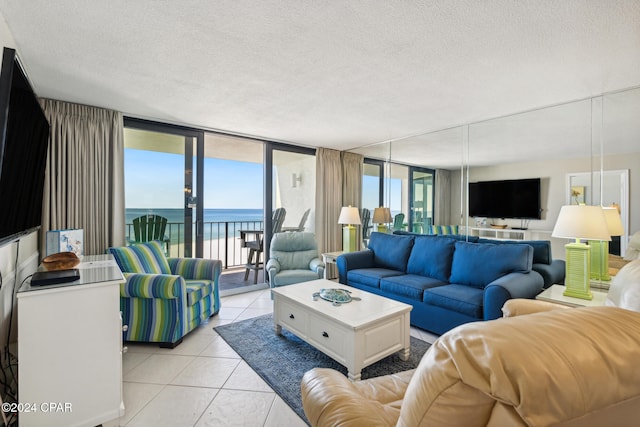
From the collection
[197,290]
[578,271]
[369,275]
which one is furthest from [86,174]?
[578,271]

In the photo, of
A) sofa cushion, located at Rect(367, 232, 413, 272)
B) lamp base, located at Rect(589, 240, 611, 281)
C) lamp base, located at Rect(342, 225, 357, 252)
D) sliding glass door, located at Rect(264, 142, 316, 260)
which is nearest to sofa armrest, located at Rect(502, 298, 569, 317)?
lamp base, located at Rect(589, 240, 611, 281)

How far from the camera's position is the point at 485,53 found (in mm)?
1933

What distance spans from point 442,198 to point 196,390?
3452mm

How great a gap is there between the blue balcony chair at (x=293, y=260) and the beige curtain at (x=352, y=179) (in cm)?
148

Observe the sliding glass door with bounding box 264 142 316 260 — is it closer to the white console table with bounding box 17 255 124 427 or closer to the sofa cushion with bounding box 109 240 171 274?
the sofa cushion with bounding box 109 240 171 274

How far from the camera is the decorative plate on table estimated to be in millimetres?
2455

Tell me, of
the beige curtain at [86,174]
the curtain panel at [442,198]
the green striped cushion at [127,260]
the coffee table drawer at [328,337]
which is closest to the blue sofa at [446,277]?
the curtain panel at [442,198]

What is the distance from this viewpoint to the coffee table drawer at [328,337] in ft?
6.82

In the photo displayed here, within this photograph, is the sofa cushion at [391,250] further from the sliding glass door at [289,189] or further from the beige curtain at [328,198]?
the sliding glass door at [289,189]

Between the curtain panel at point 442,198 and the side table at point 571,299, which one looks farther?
the curtain panel at point 442,198

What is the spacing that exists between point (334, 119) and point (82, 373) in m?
3.09

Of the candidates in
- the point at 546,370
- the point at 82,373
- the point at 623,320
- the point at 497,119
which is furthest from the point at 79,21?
the point at 497,119

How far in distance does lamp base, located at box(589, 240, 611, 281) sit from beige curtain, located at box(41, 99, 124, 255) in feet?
15.2

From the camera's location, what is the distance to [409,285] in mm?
2975
